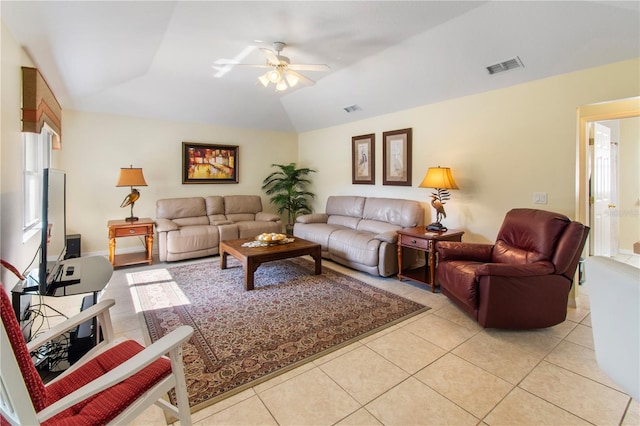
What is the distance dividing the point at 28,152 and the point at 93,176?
6.40ft

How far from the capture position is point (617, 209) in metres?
4.59

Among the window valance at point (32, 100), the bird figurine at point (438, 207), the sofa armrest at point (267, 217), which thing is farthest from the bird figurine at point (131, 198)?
the bird figurine at point (438, 207)

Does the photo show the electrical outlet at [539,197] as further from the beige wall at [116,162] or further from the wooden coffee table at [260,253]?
the beige wall at [116,162]

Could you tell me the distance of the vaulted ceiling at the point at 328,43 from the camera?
7.80ft

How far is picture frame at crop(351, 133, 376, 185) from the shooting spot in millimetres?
5133

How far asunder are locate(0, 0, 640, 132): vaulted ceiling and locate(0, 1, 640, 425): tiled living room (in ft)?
0.07

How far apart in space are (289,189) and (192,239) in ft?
7.59

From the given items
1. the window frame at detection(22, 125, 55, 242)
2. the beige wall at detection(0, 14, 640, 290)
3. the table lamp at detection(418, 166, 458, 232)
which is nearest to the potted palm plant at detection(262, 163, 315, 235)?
the beige wall at detection(0, 14, 640, 290)

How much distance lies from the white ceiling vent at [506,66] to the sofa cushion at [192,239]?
4.27 metres

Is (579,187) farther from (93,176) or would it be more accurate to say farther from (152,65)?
(93,176)

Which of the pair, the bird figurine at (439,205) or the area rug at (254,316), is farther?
the bird figurine at (439,205)

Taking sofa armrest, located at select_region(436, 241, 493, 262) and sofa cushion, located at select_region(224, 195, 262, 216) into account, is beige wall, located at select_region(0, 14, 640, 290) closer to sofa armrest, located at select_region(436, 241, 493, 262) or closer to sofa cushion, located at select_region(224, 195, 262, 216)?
sofa cushion, located at select_region(224, 195, 262, 216)

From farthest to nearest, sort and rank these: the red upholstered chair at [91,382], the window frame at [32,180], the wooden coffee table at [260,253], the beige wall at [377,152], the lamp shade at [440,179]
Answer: the lamp shade at [440,179], the wooden coffee table at [260,253], the window frame at [32,180], the beige wall at [377,152], the red upholstered chair at [91,382]

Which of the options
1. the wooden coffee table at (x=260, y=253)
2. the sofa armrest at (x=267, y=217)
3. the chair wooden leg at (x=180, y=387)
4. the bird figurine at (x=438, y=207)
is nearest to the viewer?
the chair wooden leg at (x=180, y=387)
